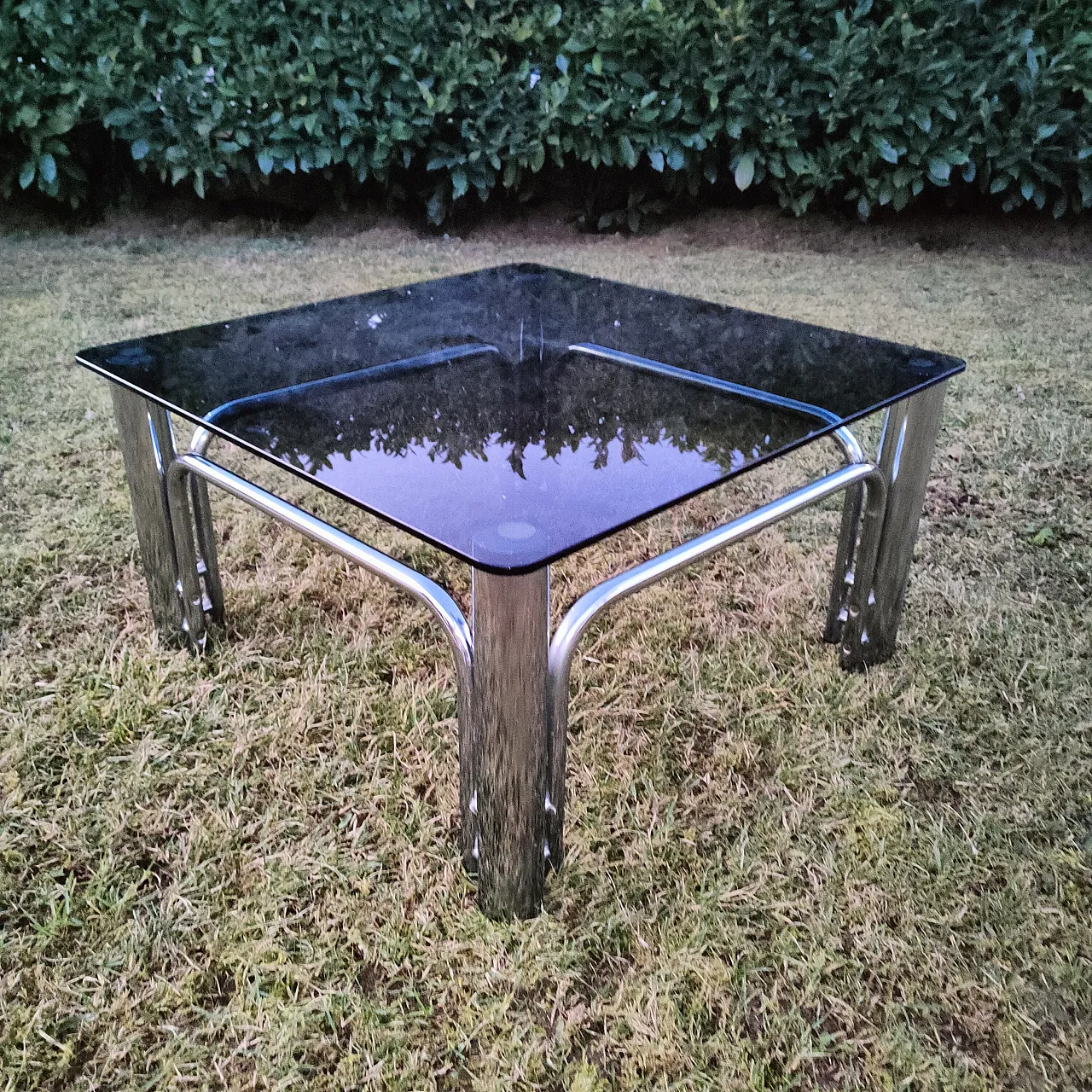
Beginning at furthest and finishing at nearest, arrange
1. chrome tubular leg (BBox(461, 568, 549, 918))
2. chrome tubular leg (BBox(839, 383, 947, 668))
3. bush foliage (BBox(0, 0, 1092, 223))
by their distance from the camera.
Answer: bush foliage (BBox(0, 0, 1092, 223)) → chrome tubular leg (BBox(839, 383, 947, 668)) → chrome tubular leg (BBox(461, 568, 549, 918))

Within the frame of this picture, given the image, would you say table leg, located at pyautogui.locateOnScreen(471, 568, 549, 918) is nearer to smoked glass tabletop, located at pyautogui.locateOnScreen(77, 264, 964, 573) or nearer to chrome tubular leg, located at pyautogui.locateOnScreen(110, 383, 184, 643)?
smoked glass tabletop, located at pyautogui.locateOnScreen(77, 264, 964, 573)

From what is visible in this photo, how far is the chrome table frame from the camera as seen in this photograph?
85 centimetres

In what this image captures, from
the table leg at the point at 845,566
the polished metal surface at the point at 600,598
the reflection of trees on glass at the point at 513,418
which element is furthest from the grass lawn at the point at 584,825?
the reflection of trees on glass at the point at 513,418

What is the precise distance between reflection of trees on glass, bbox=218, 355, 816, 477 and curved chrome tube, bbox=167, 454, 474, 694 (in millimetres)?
75

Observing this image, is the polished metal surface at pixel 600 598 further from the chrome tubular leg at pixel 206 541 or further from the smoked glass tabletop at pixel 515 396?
the chrome tubular leg at pixel 206 541

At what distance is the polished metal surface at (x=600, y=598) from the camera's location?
0.87 meters

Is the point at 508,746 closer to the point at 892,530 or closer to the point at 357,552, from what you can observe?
the point at 357,552

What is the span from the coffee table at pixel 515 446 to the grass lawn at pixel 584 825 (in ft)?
0.36

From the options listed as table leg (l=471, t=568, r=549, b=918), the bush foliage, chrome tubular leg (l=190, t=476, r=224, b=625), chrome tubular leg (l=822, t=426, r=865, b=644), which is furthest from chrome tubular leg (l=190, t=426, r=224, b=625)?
the bush foliage

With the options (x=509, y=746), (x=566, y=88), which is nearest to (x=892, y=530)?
(x=509, y=746)

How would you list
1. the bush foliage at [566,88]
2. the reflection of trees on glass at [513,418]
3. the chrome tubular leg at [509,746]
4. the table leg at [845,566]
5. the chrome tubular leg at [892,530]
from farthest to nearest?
the bush foliage at [566,88] → the table leg at [845,566] → the chrome tubular leg at [892,530] → the reflection of trees on glass at [513,418] → the chrome tubular leg at [509,746]

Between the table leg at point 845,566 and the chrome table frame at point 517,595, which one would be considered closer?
the chrome table frame at point 517,595

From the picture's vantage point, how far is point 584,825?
1144mm

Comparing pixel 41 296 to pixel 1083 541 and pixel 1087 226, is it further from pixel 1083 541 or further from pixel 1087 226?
pixel 1087 226
